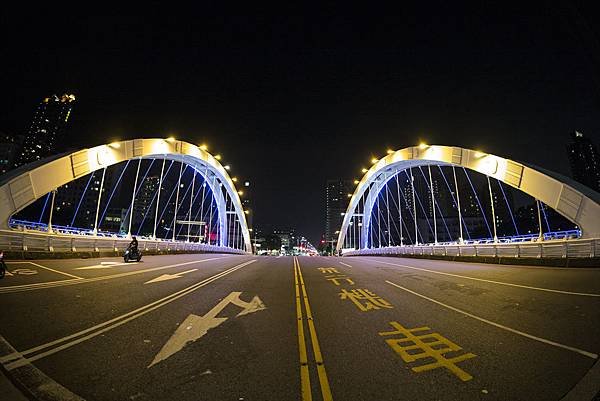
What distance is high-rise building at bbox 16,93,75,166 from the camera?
4309 inches

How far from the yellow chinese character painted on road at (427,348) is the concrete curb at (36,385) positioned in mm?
3732

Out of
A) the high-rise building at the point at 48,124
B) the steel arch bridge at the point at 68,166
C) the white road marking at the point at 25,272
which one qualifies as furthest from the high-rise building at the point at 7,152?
the white road marking at the point at 25,272

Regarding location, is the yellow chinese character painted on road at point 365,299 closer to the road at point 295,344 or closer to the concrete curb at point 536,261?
the road at point 295,344

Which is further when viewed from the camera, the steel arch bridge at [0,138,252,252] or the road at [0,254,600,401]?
the steel arch bridge at [0,138,252,252]

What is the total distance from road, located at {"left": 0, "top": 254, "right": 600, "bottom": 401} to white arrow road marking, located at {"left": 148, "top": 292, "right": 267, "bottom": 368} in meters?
0.03

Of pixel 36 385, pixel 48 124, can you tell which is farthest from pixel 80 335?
pixel 48 124

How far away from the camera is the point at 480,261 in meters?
19.0

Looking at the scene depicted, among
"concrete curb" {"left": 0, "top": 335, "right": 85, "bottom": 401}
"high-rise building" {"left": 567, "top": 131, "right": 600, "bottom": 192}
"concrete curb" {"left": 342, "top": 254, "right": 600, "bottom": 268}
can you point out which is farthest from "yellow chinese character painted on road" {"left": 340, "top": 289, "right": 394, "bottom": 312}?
"high-rise building" {"left": 567, "top": 131, "right": 600, "bottom": 192}

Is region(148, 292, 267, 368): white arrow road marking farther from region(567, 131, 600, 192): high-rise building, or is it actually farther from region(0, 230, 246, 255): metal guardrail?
region(567, 131, 600, 192): high-rise building

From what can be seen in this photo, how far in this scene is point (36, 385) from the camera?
292 centimetres

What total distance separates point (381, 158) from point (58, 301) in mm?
38538

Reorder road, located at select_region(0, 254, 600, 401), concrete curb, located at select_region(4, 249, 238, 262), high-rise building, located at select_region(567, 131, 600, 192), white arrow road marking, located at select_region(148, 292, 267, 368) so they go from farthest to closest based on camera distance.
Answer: high-rise building, located at select_region(567, 131, 600, 192) < concrete curb, located at select_region(4, 249, 238, 262) < white arrow road marking, located at select_region(148, 292, 267, 368) < road, located at select_region(0, 254, 600, 401)

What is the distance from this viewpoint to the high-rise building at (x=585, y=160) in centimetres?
9300

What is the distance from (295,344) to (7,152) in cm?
13026
